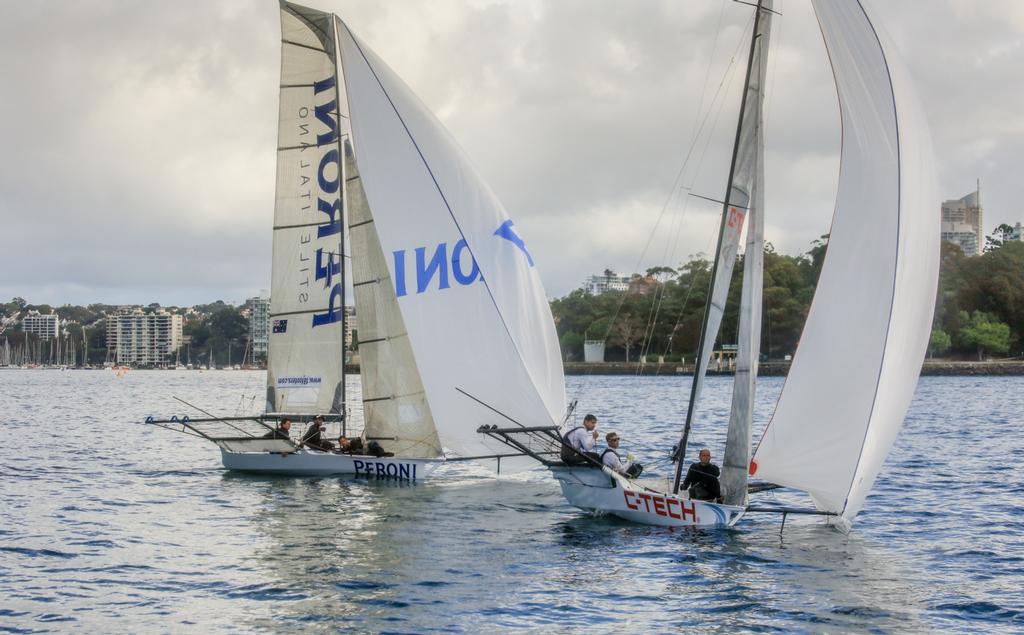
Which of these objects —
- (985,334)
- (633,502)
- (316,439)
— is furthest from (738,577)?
(985,334)

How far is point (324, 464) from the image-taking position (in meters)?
25.3

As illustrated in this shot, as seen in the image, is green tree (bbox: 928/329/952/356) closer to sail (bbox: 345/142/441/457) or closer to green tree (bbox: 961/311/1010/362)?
green tree (bbox: 961/311/1010/362)

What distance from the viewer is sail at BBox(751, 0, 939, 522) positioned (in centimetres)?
1486

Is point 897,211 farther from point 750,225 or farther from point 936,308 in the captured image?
point 936,308

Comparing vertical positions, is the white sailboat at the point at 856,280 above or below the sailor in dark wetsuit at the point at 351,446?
above

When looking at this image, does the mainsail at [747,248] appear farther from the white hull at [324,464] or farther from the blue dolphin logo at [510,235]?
the white hull at [324,464]

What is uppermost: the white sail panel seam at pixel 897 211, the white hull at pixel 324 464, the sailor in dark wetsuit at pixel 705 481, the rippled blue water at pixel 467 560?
the white sail panel seam at pixel 897 211

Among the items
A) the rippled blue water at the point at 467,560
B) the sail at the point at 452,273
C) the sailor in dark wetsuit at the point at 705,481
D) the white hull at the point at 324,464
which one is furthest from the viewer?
the white hull at the point at 324,464

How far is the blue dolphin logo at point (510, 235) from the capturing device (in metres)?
23.0

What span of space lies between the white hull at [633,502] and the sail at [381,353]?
6.03 metres

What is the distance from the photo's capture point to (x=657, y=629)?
42.9ft

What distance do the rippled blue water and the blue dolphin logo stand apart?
5.28 meters

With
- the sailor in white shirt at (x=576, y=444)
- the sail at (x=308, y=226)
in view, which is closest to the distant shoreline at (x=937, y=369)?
the sail at (x=308, y=226)

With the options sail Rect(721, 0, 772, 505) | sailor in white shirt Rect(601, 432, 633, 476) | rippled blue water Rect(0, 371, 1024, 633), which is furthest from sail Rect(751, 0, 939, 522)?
sailor in white shirt Rect(601, 432, 633, 476)
